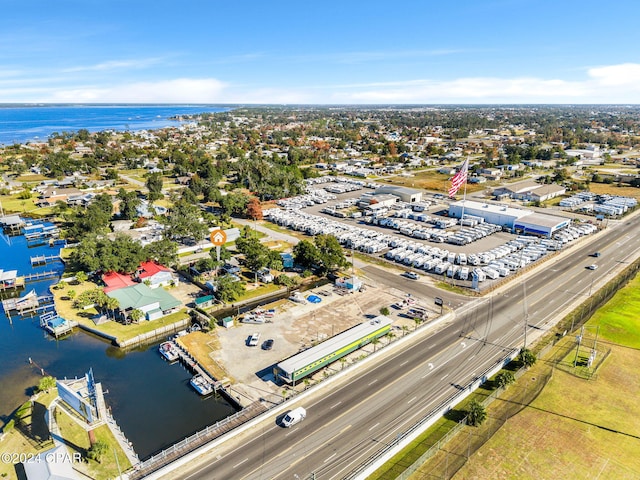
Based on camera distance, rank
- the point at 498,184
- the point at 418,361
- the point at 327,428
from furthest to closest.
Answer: the point at 498,184 → the point at 418,361 → the point at 327,428

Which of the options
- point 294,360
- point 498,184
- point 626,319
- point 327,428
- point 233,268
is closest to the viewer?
point 327,428

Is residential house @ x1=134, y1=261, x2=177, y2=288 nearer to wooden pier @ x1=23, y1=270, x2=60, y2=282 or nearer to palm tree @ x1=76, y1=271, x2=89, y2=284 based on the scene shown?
palm tree @ x1=76, y1=271, x2=89, y2=284

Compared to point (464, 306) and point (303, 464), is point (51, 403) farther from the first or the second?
point (464, 306)

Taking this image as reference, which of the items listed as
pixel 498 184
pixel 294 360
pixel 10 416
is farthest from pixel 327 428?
pixel 498 184

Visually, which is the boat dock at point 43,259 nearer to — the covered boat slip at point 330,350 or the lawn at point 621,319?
the covered boat slip at point 330,350

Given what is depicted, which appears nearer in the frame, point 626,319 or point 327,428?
point 327,428

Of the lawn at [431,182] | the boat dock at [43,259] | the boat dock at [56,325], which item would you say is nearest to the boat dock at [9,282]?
the boat dock at [43,259]

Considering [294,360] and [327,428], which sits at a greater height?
[294,360]
